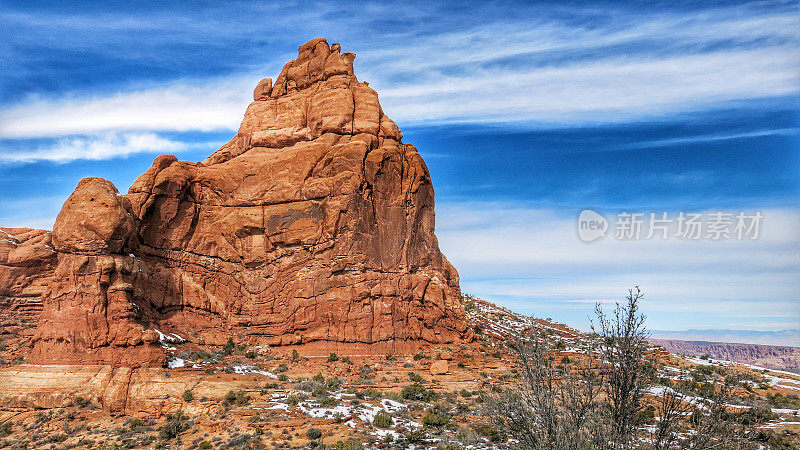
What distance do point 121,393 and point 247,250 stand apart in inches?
584

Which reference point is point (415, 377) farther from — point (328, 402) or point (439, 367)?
point (328, 402)

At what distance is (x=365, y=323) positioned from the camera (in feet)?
130

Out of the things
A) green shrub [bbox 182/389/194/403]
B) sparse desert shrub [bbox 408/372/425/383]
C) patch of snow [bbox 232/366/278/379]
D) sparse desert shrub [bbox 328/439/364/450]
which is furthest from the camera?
sparse desert shrub [bbox 408/372/425/383]

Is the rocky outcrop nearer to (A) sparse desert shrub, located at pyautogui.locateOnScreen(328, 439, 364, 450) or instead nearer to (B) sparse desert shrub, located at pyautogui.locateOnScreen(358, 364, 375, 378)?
(B) sparse desert shrub, located at pyautogui.locateOnScreen(358, 364, 375, 378)

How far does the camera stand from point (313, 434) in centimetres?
2458

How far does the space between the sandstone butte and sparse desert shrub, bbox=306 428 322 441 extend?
1377 centimetres

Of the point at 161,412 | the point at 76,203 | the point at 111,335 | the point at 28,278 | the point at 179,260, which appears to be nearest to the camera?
the point at 161,412

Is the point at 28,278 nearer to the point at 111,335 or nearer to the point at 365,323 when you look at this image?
the point at 111,335

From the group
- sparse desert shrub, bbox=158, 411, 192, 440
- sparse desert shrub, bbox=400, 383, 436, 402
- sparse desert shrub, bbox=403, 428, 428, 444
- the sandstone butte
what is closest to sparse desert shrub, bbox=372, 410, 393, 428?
sparse desert shrub, bbox=403, 428, 428, 444

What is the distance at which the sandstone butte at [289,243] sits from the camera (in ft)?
127

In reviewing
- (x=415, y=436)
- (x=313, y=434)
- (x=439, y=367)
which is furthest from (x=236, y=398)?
(x=439, y=367)

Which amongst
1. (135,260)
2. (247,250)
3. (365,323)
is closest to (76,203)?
(135,260)

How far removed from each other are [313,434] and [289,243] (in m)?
19.1

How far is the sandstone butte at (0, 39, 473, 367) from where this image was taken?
38.6m
